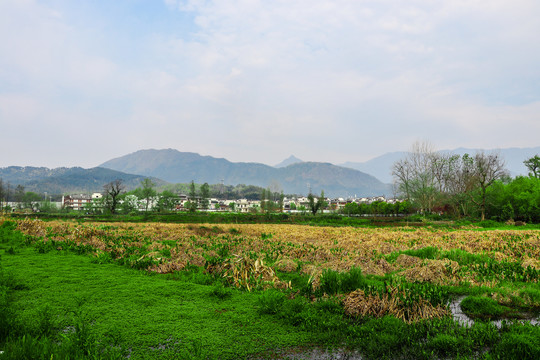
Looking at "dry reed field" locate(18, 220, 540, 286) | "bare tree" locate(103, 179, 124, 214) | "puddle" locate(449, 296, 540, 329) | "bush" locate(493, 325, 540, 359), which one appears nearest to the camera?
"bush" locate(493, 325, 540, 359)

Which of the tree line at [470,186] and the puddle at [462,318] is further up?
the tree line at [470,186]

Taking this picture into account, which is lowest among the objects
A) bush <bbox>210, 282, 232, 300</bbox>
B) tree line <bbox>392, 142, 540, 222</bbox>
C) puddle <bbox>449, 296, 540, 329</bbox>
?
puddle <bbox>449, 296, 540, 329</bbox>

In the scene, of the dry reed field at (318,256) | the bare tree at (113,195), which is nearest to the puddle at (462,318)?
the dry reed field at (318,256)

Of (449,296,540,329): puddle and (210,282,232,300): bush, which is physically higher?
(210,282,232,300): bush

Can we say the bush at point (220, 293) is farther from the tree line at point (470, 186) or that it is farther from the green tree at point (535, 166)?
the green tree at point (535, 166)

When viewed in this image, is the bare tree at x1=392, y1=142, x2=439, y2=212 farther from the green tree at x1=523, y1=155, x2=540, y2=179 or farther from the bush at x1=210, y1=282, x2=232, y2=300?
the bush at x1=210, y1=282, x2=232, y2=300

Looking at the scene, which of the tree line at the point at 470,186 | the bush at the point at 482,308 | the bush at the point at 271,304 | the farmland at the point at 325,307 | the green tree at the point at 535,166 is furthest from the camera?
the green tree at the point at 535,166

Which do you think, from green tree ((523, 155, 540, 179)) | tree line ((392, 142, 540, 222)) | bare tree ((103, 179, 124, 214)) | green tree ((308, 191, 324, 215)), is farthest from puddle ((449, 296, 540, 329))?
green tree ((523, 155, 540, 179))

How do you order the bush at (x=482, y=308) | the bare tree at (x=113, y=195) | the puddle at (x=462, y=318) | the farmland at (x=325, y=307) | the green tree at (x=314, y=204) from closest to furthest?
1. the farmland at (x=325, y=307)
2. the puddle at (x=462, y=318)
3. the bush at (x=482, y=308)
4. the bare tree at (x=113, y=195)
5. the green tree at (x=314, y=204)

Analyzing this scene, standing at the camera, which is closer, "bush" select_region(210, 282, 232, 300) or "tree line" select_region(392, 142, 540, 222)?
"bush" select_region(210, 282, 232, 300)

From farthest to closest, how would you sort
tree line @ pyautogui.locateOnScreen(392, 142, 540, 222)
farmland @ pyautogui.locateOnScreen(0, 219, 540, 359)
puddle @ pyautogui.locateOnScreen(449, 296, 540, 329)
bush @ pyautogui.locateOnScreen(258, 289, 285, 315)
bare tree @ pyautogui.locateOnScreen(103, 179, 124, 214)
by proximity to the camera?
bare tree @ pyautogui.locateOnScreen(103, 179, 124, 214)
tree line @ pyautogui.locateOnScreen(392, 142, 540, 222)
bush @ pyautogui.locateOnScreen(258, 289, 285, 315)
puddle @ pyautogui.locateOnScreen(449, 296, 540, 329)
farmland @ pyautogui.locateOnScreen(0, 219, 540, 359)

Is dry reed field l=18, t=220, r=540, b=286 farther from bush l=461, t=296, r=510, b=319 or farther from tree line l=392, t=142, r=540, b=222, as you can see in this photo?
tree line l=392, t=142, r=540, b=222

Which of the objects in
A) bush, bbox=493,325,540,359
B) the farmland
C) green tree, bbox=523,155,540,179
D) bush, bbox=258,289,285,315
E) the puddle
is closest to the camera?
bush, bbox=493,325,540,359

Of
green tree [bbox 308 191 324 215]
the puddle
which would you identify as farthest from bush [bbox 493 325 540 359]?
green tree [bbox 308 191 324 215]
